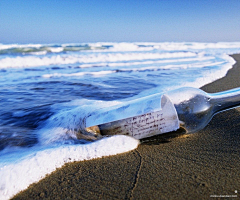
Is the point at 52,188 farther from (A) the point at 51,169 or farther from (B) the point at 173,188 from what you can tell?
(B) the point at 173,188

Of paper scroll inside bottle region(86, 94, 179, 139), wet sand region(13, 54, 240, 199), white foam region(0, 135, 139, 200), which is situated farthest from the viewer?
paper scroll inside bottle region(86, 94, 179, 139)

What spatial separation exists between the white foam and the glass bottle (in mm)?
96

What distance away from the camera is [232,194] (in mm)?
965

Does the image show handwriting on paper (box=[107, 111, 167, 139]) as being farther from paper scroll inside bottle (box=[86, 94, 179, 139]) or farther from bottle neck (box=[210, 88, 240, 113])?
bottle neck (box=[210, 88, 240, 113])

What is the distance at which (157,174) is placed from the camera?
45.6 inches

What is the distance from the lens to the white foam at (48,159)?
113 cm

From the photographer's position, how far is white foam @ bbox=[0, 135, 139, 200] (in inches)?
44.7

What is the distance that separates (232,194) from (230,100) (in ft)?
2.56

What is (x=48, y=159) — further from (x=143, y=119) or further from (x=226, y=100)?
(x=226, y=100)

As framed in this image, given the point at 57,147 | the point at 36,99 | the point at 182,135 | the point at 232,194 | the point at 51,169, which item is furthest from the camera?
the point at 36,99

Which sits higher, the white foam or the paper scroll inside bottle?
the paper scroll inside bottle

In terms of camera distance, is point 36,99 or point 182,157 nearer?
point 182,157

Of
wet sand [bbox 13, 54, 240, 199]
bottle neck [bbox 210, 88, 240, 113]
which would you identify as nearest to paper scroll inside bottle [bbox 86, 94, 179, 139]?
wet sand [bbox 13, 54, 240, 199]

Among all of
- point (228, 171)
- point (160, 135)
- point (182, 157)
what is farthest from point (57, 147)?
point (228, 171)
